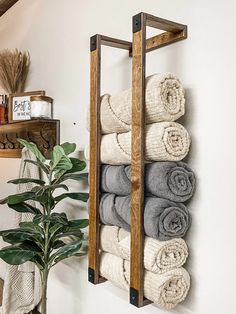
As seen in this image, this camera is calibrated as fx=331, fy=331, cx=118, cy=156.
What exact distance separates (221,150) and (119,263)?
20.6 inches

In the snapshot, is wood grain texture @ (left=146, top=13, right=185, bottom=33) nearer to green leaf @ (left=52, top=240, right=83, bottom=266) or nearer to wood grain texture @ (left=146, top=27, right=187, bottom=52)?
wood grain texture @ (left=146, top=27, right=187, bottom=52)

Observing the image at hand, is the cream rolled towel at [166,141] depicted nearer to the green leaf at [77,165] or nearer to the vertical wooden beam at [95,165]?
the vertical wooden beam at [95,165]

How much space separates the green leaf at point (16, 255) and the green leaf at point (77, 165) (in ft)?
1.33

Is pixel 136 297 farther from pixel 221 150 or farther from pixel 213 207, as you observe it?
pixel 221 150

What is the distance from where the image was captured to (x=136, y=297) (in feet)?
3.35

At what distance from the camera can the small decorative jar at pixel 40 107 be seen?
1841 millimetres

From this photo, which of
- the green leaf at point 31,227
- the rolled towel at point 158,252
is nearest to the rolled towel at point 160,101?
the rolled towel at point 158,252

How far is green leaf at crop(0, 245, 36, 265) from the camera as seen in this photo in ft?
4.63

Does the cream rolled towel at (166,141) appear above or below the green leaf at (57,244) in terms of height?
above

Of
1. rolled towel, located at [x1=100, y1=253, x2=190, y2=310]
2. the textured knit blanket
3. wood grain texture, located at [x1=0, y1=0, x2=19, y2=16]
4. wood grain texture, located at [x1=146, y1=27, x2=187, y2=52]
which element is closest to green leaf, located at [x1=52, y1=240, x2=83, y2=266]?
rolled towel, located at [x1=100, y1=253, x2=190, y2=310]

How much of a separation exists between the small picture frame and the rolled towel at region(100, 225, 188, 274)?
117 centimetres

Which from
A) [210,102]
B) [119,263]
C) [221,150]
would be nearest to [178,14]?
[210,102]

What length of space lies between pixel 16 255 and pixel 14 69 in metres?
1.28

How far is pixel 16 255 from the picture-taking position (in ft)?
4.72
